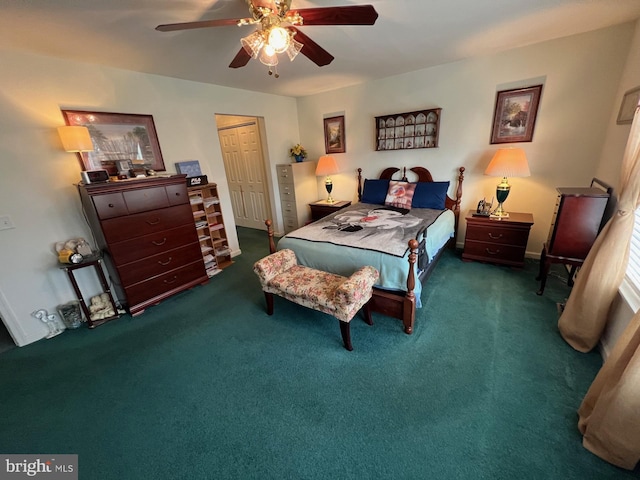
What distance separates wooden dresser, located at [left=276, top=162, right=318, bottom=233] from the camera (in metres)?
4.65

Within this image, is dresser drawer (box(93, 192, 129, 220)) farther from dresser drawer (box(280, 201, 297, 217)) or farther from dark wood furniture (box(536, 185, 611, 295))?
dark wood furniture (box(536, 185, 611, 295))

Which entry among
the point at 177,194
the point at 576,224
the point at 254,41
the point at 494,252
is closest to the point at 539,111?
the point at 576,224

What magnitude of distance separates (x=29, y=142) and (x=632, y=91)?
17.8 ft

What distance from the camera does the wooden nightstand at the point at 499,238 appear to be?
3.02m

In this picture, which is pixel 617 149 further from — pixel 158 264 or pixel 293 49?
pixel 158 264

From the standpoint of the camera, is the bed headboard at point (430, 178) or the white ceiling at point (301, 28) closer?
the white ceiling at point (301, 28)

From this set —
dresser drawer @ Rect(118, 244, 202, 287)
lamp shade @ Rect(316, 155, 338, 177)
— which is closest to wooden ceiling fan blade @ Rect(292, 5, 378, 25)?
dresser drawer @ Rect(118, 244, 202, 287)

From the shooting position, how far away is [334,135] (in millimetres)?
4598

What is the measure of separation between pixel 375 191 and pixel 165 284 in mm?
3214

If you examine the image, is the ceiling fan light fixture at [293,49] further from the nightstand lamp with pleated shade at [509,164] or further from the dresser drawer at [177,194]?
the nightstand lamp with pleated shade at [509,164]

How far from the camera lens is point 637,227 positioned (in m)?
1.78

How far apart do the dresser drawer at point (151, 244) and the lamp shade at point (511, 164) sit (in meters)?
3.75

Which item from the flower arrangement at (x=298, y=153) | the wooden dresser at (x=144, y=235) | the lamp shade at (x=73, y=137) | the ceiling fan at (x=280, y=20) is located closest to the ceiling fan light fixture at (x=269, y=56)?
the ceiling fan at (x=280, y=20)

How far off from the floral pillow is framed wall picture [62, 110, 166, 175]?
3.19 meters
